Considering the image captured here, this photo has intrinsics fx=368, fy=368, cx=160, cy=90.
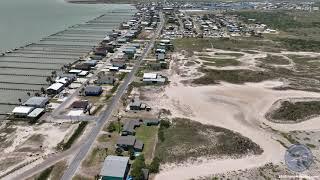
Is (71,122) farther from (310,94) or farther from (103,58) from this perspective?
(310,94)

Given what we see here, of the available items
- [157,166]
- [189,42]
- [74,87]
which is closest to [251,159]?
[157,166]

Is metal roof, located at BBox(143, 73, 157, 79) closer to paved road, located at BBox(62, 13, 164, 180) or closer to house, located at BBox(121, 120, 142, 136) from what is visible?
paved road, located at BBox(62, 13, 164, 180)

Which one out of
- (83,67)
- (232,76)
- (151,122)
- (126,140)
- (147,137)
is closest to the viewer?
(126,140)

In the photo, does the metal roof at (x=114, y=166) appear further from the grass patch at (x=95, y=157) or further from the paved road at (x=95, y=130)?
the paved road at (x=95, y=130)

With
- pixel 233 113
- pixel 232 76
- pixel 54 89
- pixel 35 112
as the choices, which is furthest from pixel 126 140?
pixel 232 76

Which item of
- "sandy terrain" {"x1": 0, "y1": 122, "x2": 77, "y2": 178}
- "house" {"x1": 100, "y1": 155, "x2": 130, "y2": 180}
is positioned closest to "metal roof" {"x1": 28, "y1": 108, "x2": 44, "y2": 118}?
"sandy terrain" {"x1": 0, "y1": 122, "x2": 77, "y2": 178}

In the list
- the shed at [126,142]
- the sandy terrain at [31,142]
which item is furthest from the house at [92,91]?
the shed at [126,142]

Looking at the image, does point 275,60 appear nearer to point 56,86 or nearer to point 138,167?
point 56,86
